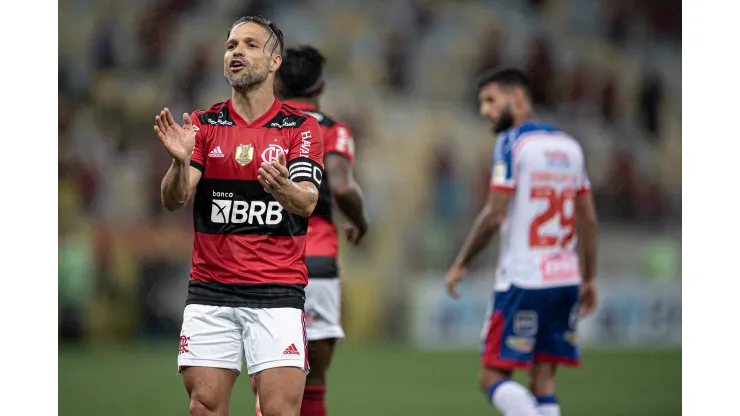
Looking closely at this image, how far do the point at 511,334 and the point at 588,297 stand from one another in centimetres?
80

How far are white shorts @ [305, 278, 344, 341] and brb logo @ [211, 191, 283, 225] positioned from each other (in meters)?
1.07

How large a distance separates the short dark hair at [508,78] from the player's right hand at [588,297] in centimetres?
115

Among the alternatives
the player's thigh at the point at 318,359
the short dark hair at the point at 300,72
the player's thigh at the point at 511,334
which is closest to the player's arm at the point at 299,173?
the short dark hair at the point at 300,72

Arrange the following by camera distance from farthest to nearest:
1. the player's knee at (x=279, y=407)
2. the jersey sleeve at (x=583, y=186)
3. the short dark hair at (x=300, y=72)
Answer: the jersey sleeve at (x=583, y=186) → the short dark hair at (x=300, y=72) → the player's knee at (x=279, y=407)

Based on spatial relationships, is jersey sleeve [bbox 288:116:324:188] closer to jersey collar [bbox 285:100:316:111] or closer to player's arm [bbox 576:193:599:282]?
jersey collar [bbox 285:100:316:111]

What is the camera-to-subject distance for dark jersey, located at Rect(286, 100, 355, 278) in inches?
189

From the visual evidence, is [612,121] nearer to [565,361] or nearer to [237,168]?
[565,361]

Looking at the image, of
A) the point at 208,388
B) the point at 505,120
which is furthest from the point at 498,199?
the point at 208,388

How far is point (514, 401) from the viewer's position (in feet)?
16.5

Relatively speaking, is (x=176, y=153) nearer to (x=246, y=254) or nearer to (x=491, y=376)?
(x=246, y=254)

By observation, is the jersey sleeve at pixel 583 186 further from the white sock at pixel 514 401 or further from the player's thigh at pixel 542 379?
the white sock at pixel 514 401

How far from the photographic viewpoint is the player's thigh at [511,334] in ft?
17.0
